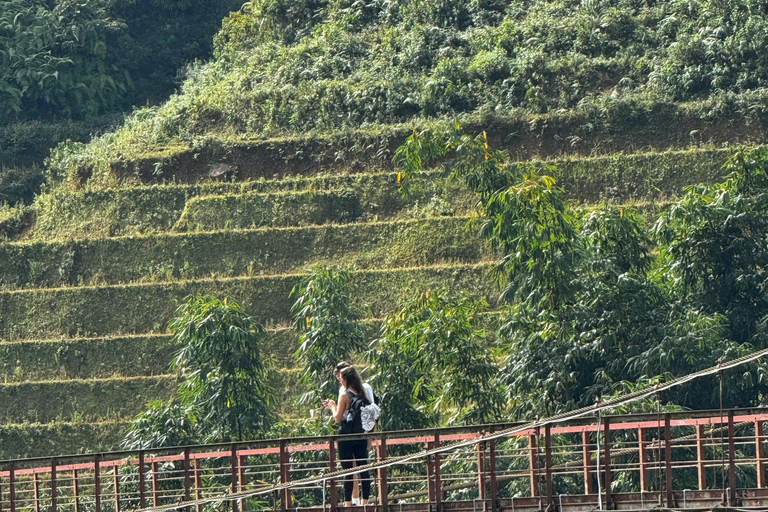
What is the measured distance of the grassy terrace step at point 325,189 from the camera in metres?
34.4

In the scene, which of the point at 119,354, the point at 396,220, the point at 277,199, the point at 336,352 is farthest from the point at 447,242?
the point at 336,352

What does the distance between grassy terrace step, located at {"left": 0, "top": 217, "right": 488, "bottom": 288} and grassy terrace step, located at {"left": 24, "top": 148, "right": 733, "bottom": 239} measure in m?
0.84

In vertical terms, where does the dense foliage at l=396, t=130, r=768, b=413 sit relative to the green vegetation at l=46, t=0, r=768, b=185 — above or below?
below

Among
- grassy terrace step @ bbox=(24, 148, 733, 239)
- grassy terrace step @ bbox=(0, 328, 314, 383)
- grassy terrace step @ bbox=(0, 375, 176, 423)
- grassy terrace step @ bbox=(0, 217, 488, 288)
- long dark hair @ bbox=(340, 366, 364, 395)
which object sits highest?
grassy terrace step @ bbox=(24, 148, 733, 239)

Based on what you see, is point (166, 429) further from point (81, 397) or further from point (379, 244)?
point (379, 244)

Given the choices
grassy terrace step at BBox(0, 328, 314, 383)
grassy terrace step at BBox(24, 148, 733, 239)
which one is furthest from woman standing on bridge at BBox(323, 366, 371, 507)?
grassy terrace step at BBox(24, 148, 733, 239)

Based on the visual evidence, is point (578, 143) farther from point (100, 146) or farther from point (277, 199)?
point (100, 146)

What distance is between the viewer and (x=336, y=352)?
24.8 metres

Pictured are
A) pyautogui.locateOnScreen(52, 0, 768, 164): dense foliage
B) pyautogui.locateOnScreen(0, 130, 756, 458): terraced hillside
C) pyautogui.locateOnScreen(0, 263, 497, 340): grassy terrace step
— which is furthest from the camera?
pyautogui.locateOnScreen(52, 0, 768, 164): dense foliage

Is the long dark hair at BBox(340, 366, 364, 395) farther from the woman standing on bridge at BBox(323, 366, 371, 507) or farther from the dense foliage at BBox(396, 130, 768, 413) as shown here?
the dense foliage at BBox(396, 130, 768, 413)

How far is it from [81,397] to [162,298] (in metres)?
2.84

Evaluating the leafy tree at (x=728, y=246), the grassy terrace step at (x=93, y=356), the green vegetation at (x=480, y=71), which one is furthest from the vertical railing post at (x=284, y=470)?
the green vegetation at (x=480, y=71)

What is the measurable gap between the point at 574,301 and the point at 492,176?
2684 millimetres

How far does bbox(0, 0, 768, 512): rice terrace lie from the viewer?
74.1 feet
